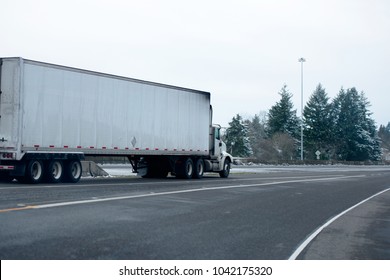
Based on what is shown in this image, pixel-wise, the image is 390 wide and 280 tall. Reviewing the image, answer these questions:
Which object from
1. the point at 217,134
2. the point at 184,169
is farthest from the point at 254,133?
the point at 184,169

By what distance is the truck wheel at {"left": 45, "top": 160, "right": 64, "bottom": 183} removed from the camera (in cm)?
2147

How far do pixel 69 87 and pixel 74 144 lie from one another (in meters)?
2.30

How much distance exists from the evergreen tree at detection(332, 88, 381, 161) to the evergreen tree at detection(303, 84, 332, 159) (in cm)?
180

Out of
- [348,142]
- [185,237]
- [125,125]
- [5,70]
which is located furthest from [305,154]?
[185,237]

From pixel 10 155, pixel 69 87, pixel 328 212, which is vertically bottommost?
pixel 328 212

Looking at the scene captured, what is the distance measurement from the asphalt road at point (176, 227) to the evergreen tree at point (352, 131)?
269 ft

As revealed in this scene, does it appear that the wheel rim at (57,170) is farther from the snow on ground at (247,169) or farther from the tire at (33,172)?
the snow on ground at (247,169)

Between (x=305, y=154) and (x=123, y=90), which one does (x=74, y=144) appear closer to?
(x=123, y=90)

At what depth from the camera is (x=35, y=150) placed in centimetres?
2067

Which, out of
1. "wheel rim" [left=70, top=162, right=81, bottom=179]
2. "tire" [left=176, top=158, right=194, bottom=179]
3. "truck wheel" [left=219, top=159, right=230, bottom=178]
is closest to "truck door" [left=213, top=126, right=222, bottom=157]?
"truck wheel" [left=219, top=159, right=230, bottom=178]

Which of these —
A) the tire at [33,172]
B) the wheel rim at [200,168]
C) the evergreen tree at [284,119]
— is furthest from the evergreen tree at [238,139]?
the tire at [33,172]

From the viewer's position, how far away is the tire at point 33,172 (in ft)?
67.3

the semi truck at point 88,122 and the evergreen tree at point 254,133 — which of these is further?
the evergreen tree at point 254,133
